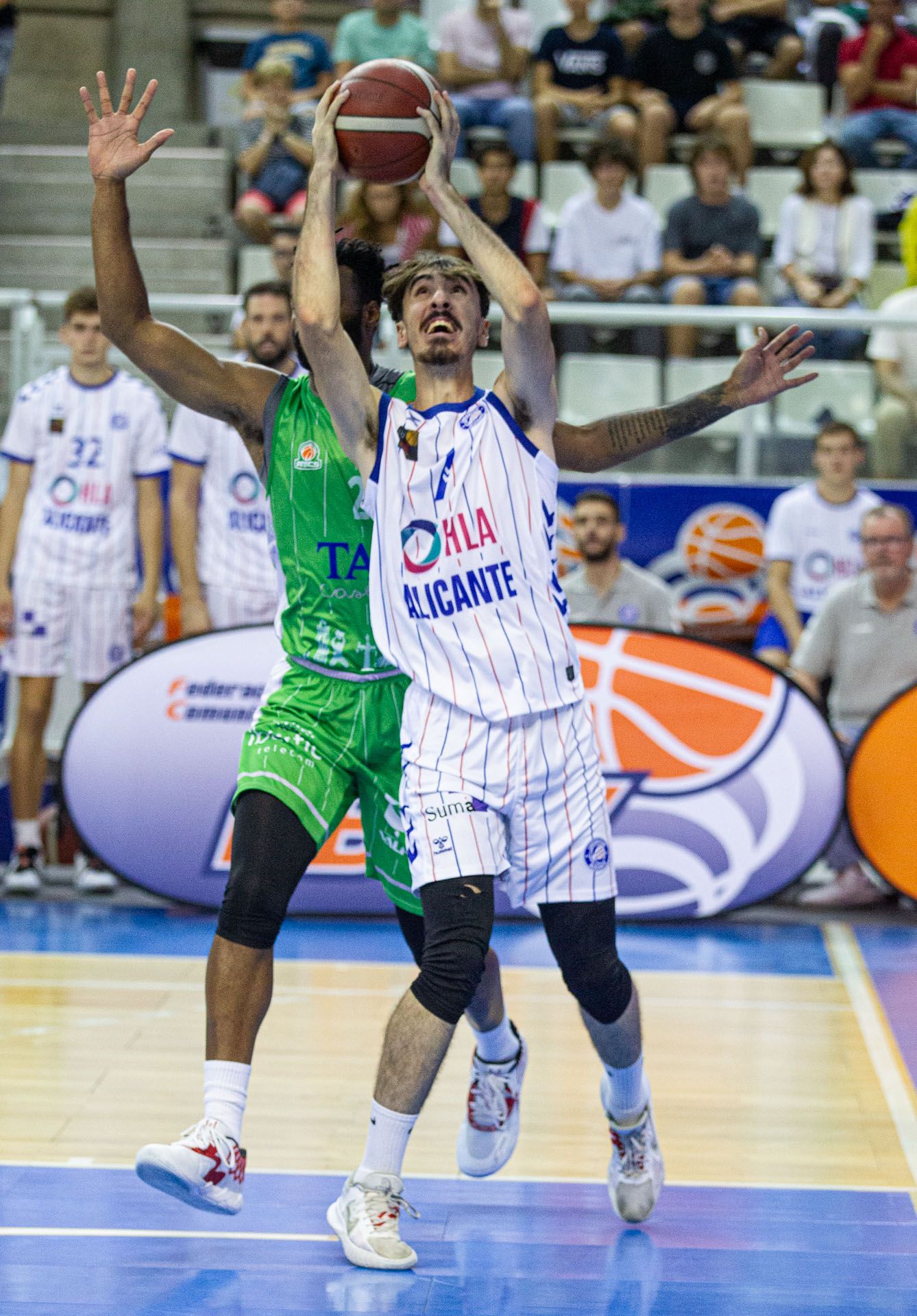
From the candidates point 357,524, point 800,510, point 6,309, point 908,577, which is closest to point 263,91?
point 6,309

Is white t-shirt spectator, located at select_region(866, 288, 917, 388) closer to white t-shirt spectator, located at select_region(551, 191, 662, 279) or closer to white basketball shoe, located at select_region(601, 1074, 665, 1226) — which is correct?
white t-shirt spectator, located at select_region(551, 191, 662, 279)

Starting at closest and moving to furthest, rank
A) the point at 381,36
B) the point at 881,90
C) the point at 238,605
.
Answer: the point at 238,605 → the point at 381,36 → the point at 881,90

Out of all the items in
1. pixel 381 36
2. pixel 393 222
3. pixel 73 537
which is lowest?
pixel 73 537

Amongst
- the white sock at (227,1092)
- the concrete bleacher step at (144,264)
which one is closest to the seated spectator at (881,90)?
the concrete bleacher step at (144,264)

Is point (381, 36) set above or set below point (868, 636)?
above

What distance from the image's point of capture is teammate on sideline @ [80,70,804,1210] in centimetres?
375

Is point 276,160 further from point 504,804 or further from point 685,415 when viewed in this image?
point 504,804

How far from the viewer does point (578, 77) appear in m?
12.6

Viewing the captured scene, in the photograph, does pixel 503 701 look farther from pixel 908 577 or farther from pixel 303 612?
pixel 908 577

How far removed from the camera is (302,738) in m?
3.85

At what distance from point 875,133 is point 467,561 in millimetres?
9994

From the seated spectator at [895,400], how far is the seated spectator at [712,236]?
3.75 feet

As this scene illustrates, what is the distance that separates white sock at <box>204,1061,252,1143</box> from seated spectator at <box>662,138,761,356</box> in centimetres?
781

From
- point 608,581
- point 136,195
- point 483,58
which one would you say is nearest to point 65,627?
point 608,581
